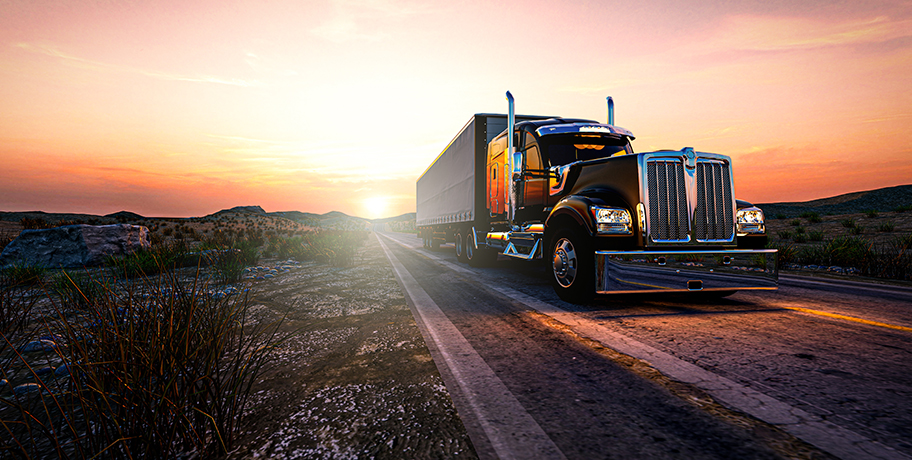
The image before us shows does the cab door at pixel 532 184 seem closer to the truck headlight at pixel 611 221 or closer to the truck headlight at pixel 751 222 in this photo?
the truck headlight at pixel 611 221

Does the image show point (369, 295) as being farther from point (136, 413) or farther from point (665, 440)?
point (665, 440)

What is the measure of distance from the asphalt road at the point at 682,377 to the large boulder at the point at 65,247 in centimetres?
1099

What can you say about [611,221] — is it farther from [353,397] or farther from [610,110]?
[610,110]

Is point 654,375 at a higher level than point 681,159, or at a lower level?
lower

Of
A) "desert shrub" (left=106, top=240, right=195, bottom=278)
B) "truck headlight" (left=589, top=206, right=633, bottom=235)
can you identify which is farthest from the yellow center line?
"desert shrub" (left=106, top=240, right=195, bottom=278)

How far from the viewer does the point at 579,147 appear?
7297mm

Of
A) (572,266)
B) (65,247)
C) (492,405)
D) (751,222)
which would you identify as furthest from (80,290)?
(65,247)

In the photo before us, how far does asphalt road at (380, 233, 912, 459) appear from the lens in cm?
192

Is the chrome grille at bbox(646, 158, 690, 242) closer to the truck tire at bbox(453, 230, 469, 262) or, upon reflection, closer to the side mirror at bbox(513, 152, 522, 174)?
the side mirror at bbox(513, 152, 522, 174)

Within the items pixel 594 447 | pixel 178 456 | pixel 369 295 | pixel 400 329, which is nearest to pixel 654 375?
pixel 594 447

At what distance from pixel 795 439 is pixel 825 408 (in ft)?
1.76

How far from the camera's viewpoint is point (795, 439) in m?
1.91

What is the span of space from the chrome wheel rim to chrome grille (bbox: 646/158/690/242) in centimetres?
103

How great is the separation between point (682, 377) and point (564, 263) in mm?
2945
